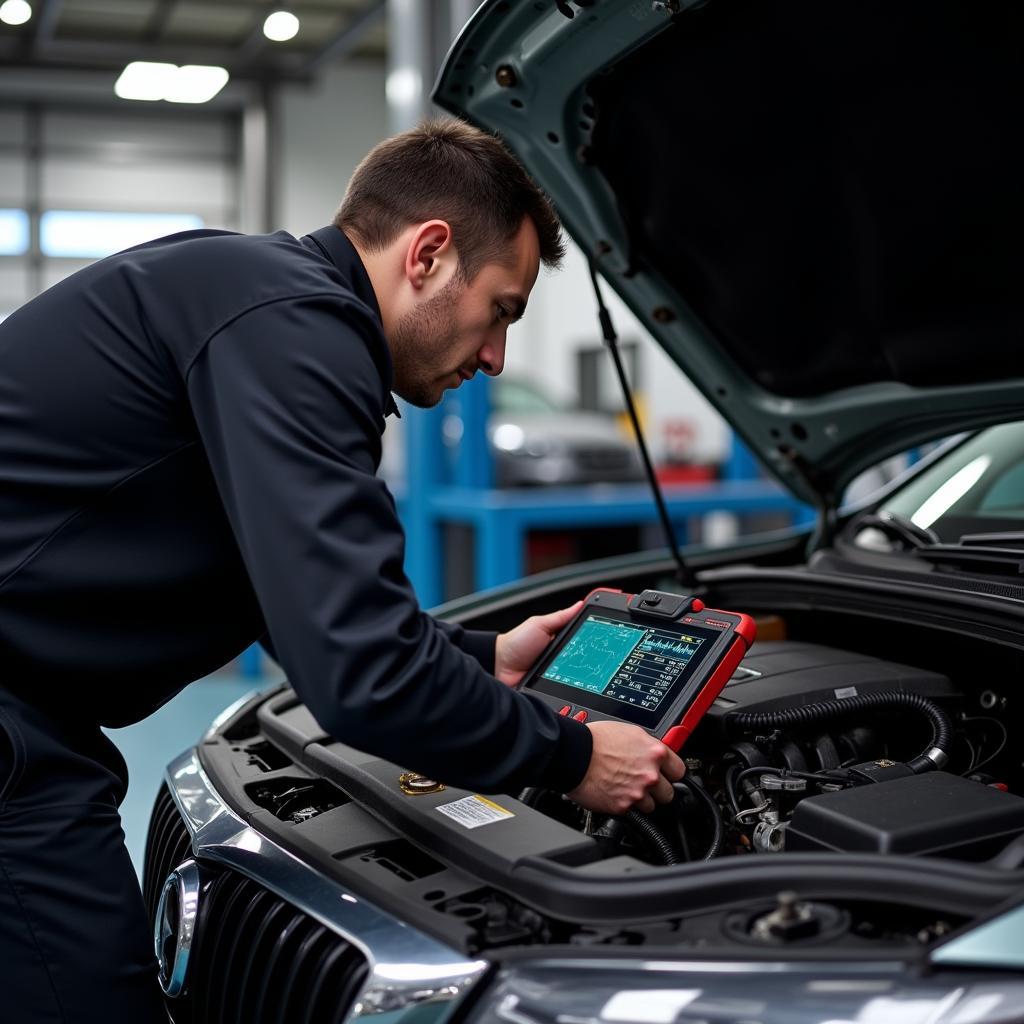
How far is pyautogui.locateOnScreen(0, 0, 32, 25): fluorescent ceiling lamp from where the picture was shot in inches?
426

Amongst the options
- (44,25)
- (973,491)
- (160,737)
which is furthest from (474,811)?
(44,25)

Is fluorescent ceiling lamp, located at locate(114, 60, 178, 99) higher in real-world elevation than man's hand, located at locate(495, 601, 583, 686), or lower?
higher

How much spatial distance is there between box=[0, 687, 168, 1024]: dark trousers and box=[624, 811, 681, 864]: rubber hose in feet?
1.95

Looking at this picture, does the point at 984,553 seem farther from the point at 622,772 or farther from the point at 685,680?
the point at 622,772

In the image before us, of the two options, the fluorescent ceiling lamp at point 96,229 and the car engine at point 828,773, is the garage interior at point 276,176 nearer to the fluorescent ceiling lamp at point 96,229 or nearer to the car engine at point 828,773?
the fluorescent ceiling lamp at point 96,229

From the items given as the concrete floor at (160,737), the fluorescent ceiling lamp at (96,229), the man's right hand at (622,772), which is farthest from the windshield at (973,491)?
the fluorescent ceiling lamp at (96,229)

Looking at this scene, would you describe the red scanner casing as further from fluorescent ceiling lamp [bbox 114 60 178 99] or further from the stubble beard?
fluorescent ceiling lamp [bbox 114 60 178 99]

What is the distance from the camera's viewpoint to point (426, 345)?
1.51 m

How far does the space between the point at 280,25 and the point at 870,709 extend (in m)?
11.4

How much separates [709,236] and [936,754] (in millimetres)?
941

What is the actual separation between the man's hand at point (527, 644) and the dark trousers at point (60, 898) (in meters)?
0.61

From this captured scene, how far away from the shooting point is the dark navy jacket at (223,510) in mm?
1148

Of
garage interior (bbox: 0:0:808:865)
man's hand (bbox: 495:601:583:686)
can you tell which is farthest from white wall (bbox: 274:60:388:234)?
man's hand (bbox: 495:601:583:686)

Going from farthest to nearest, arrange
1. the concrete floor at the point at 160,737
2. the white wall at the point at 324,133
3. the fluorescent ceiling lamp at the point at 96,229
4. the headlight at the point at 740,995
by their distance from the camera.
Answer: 1. the white wall at the point at 324,133
2. the fluorescent ceiling lamp at the point at 96,229
3. the concrete floor at the point at 160,737
4. the headlight at the point at 740,995
